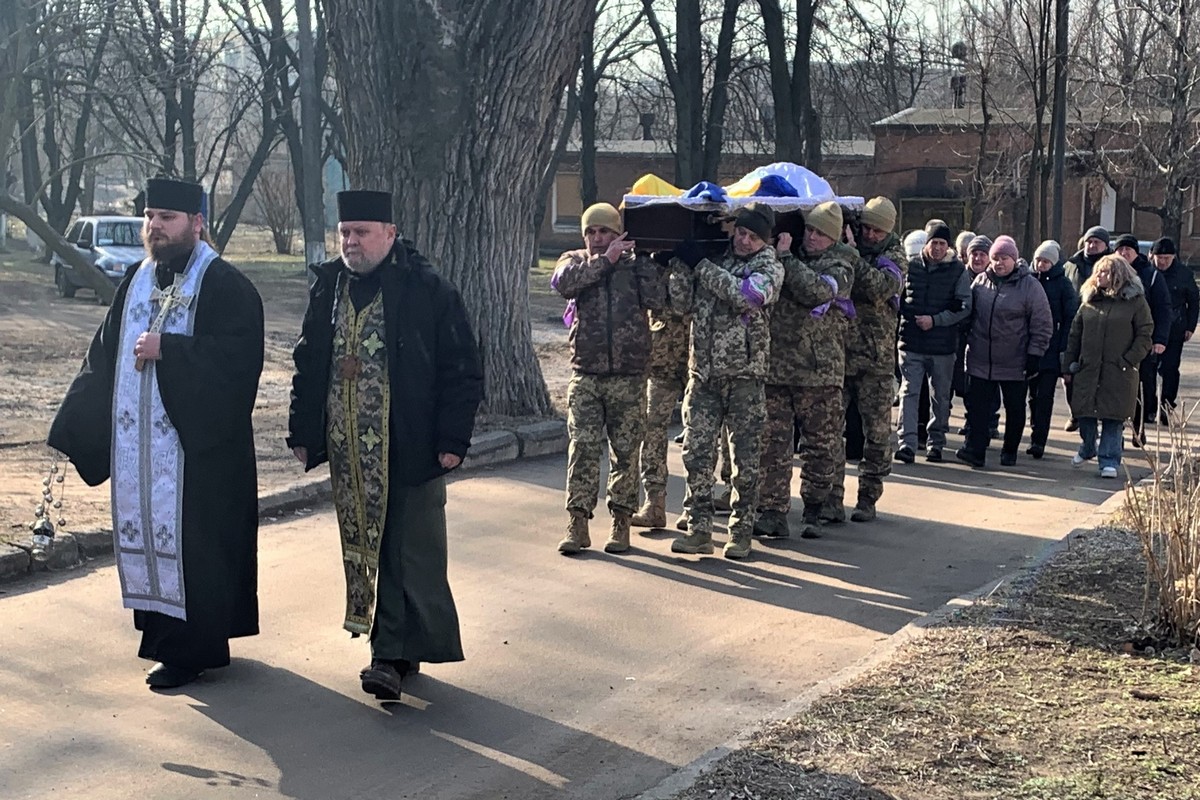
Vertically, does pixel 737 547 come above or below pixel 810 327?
below

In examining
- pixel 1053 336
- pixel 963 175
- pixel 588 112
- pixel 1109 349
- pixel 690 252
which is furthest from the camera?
pixel 963 175

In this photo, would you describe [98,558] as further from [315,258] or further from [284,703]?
[315,258]

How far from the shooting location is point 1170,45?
2911 centimetres

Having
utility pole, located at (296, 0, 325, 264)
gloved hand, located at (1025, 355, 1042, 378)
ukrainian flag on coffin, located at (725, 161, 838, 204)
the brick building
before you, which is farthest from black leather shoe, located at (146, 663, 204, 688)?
the brick building

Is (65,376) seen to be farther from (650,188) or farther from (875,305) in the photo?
(875,305)

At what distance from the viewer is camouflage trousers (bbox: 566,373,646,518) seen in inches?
307

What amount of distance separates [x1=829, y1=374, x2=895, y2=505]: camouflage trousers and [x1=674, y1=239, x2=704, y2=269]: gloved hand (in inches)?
57.4

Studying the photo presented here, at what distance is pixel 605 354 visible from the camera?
7.75 meters

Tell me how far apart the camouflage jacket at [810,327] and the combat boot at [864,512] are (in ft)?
3.32

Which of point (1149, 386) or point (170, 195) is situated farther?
point (1149, 386)

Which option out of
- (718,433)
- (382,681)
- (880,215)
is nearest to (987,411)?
(880,215)

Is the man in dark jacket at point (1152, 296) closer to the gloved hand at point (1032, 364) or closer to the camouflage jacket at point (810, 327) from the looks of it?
the gloved hand at point (1032, 364)

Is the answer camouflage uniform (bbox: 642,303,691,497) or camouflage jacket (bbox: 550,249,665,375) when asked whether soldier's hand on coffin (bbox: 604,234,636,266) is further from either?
camouflage uniform (bbox: 642,303,691,497)

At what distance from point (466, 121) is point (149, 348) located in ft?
19.3
